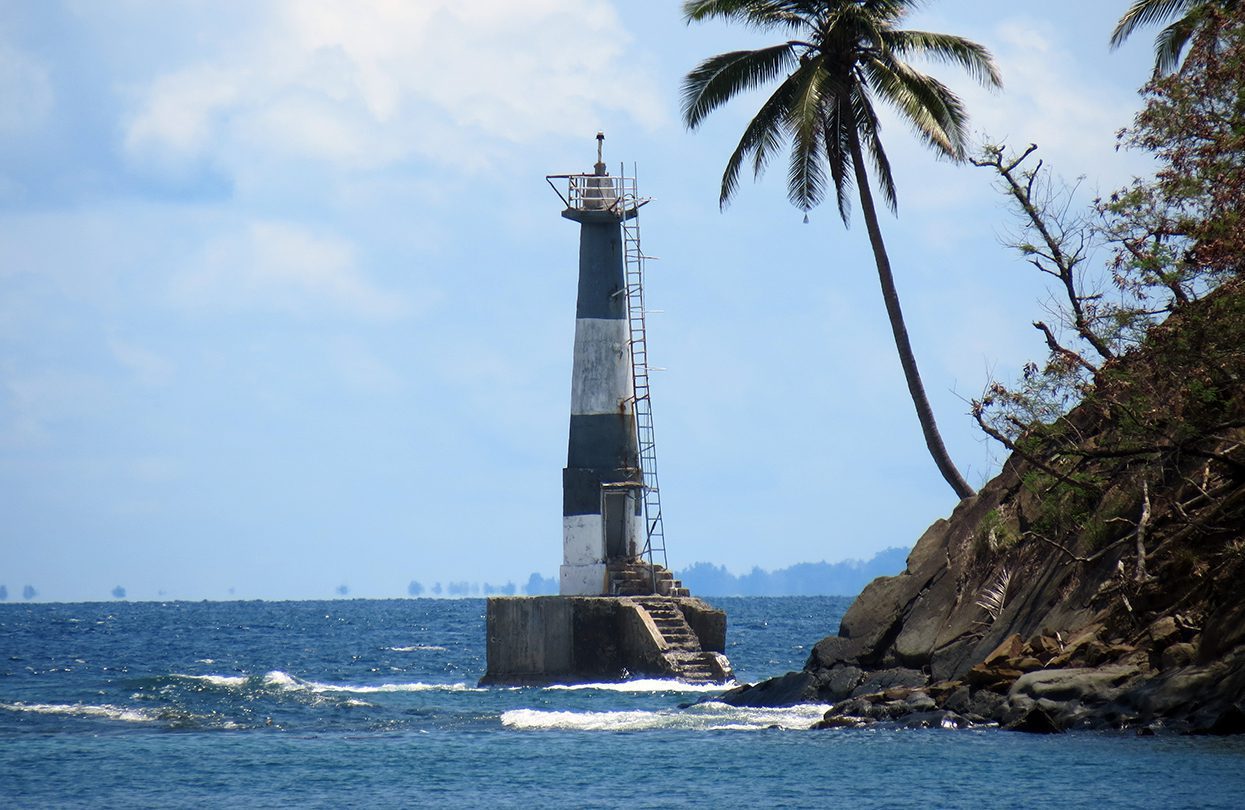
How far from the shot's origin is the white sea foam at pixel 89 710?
92.9 feet

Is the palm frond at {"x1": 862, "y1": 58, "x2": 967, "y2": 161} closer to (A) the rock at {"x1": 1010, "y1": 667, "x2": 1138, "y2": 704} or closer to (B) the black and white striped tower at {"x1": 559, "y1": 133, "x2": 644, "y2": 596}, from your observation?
(B) the black and white striped tower at {"x1": 559, "y1": 133, "x2": 644, "y2": 596}

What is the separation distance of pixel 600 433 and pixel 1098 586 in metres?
13.1

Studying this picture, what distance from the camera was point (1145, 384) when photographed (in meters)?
22.5

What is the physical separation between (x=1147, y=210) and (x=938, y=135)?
344 inches

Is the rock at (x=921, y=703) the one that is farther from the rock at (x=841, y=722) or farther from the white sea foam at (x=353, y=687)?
the white sea foam at (x=353, y=687)

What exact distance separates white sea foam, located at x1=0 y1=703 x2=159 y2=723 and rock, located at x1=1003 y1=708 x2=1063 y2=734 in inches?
617

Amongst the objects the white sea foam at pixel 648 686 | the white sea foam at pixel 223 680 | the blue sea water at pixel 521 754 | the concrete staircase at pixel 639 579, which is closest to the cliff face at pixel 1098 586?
the blue sea water at pixel 521 754

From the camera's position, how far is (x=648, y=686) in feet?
104

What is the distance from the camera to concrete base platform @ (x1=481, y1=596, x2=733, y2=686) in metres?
32.6

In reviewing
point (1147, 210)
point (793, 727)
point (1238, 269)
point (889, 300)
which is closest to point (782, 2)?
point (889, 300)

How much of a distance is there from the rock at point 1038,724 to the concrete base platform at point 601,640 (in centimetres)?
1227

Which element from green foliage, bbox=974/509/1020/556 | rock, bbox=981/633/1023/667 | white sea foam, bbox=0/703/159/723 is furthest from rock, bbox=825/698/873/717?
white sea foam, bbox=0/703/159/723

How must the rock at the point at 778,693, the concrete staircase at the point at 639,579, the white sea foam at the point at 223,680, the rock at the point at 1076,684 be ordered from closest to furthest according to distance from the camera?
the rock at the point at 1076,684 < the rock at the point at 778,693 < the concrete staircase at the point at 639,579 < the white sea foam at the point at 223,680

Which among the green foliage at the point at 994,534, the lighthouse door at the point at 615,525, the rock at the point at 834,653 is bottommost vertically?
the rock at the point at 834,653
